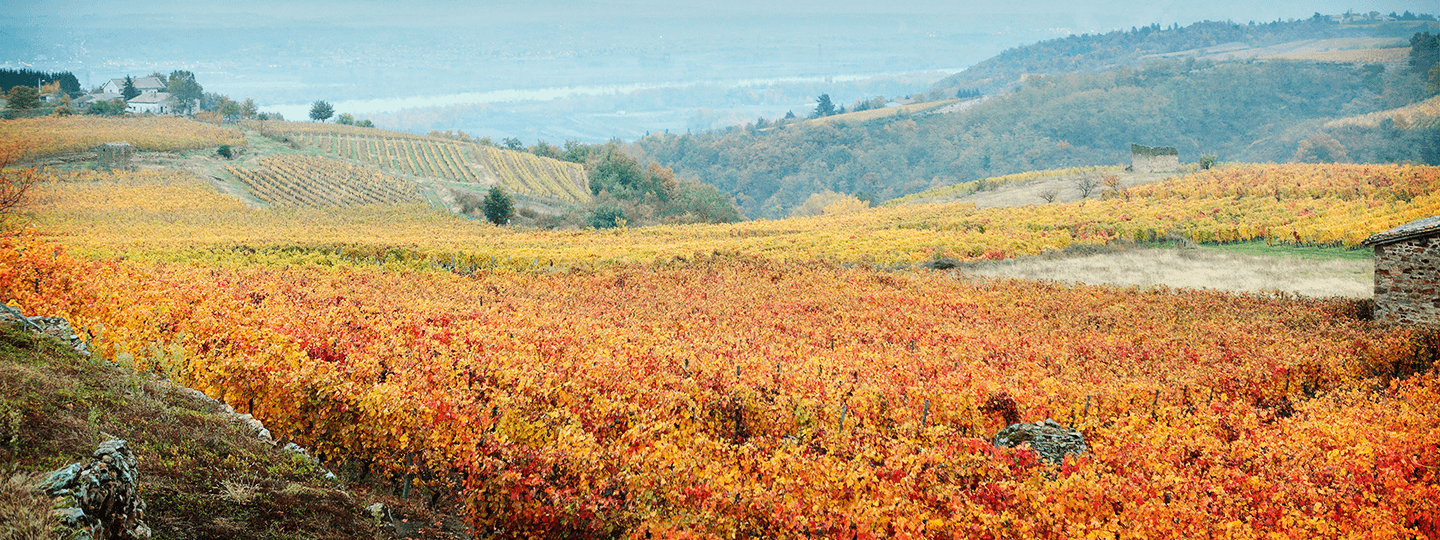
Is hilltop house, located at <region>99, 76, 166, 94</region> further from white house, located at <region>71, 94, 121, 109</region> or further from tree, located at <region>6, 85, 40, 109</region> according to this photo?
tree, located at <region>6, 85, 40, 109</region>

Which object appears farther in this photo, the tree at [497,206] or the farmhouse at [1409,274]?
the tree at [497,206]

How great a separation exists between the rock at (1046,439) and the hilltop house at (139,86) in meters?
159

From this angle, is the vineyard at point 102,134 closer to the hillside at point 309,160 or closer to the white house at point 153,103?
the hillside at point 309,160

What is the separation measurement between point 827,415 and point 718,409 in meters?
2.02

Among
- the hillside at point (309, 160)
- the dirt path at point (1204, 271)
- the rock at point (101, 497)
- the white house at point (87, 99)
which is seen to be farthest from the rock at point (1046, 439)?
the white house at point (87, 99)

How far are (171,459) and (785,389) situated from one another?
33.8 feet

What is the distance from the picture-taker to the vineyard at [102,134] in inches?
2554

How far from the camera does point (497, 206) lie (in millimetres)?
66938

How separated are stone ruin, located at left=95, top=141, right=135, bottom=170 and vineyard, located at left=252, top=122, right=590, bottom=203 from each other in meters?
27.0

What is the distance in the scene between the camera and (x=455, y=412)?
11.9 m

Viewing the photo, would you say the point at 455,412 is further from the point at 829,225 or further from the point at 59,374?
the point at 829,225

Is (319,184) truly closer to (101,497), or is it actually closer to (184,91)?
(101,497)

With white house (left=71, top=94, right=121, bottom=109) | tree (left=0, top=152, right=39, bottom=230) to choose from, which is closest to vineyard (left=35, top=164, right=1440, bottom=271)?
tree (left=0, top=152, right=39, bottom=230)

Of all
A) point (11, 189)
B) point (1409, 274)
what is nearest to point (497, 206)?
point (11, 189)
